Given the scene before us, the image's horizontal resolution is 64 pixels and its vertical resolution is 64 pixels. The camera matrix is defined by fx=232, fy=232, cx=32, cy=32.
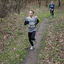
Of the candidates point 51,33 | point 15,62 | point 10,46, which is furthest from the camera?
point 51,33

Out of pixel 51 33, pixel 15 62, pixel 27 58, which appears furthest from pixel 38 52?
pixel 51 33

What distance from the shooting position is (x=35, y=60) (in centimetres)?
1046

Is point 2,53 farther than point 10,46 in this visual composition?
No

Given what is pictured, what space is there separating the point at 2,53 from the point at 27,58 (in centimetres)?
157

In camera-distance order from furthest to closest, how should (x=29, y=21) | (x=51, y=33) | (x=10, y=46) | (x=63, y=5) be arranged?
(x=63, y=5) → (x=51, y=33) → (x=10, y=46) → (x=29, y=21)

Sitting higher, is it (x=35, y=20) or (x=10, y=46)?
(x=35, y=20)

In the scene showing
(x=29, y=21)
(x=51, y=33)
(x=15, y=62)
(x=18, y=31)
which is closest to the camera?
(x=15, y=62)

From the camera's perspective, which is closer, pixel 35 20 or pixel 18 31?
Result: pixel 35 20

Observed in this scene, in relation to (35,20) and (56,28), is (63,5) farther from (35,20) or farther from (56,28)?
(35,20)

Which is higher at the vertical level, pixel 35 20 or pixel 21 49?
pixel 35 20

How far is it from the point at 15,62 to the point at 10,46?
9.35ft

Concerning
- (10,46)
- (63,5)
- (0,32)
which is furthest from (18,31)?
(63,5)

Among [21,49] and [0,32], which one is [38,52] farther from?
[0,32]

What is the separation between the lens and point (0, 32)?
1677cm
